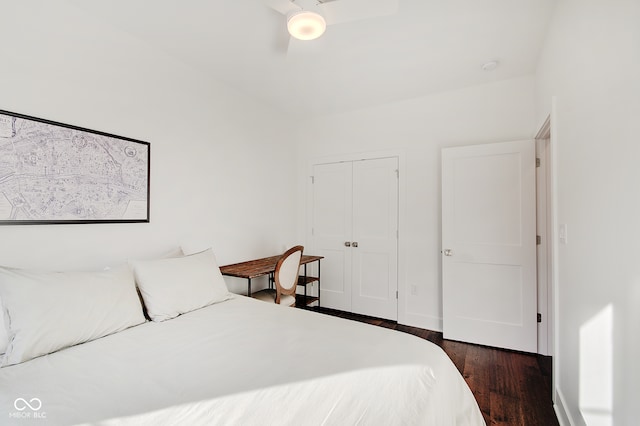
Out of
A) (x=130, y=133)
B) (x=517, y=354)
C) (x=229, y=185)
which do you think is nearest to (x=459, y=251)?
(x=517, y=354)

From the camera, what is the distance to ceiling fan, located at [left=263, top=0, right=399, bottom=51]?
153 centimetres

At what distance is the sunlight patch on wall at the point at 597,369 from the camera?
1.16m

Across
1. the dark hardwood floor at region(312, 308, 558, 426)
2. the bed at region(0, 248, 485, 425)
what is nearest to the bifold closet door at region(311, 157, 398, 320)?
the dark hardwood floor at region(312, 308, 558, 426)

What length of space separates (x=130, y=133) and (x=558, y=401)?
11.3 ft

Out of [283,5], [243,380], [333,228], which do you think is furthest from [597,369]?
[333,228]

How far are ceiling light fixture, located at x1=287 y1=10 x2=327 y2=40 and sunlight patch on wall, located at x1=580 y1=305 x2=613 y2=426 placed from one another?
74.6 inches

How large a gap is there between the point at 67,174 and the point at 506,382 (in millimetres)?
3384

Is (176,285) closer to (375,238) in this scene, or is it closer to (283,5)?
(283,5)

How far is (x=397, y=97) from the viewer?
3332 millimetres

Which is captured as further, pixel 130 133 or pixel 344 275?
pixel 344 275

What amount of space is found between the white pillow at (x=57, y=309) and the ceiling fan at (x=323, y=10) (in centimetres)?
178

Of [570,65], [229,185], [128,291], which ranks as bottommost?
[128,291]

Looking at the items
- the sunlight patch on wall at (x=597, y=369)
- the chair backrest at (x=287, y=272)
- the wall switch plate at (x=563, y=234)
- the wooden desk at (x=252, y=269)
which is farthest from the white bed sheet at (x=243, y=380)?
the wall switch plate at (x=563, y=234)

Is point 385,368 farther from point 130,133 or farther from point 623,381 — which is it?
point 130,133
